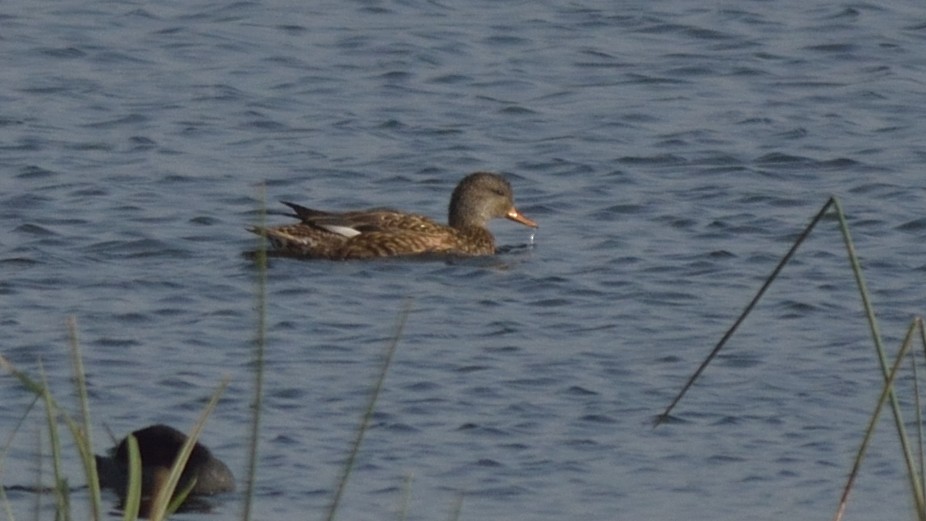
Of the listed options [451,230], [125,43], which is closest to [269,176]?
[451,230]

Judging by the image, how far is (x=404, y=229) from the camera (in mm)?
11344

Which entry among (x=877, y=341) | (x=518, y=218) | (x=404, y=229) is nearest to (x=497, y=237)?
(x=518, y=218)

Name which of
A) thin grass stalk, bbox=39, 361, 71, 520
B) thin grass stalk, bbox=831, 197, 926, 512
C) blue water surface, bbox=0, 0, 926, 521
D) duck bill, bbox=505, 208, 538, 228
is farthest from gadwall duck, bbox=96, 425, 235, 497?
duck bill, bbox=505, 208, 538, 228

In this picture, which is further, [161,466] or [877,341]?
[161,466]

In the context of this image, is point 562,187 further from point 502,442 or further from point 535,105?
point 502,442

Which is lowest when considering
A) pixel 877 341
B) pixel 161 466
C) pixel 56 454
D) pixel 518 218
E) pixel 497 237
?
pixel 497 237

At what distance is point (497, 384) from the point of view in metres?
8.33

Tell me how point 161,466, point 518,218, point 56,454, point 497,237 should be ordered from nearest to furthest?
point 56,454 < point 161,466 < point 518,218 < point 497,237

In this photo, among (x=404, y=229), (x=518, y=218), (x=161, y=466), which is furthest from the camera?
(x=518, y=218)

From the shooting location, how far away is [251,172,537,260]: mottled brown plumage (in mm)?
11172

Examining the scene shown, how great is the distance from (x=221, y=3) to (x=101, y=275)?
7.04m

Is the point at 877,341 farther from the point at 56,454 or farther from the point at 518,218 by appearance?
the point at 518,218

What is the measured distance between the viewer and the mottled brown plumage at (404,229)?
1117cm

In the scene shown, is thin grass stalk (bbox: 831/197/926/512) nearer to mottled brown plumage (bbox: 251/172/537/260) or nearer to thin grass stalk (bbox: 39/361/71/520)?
thin grass stalk (bbox: 39/361/71/520)
